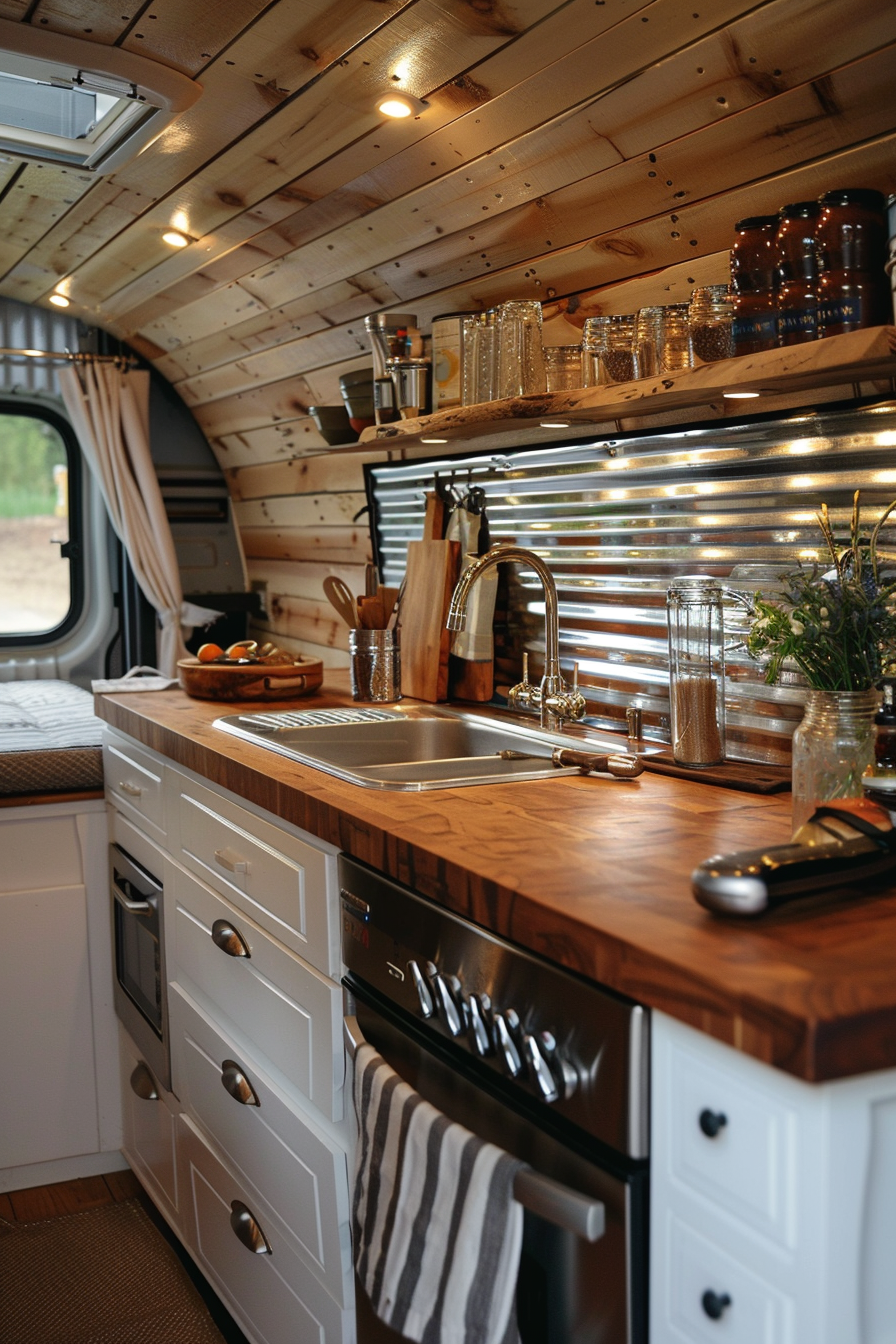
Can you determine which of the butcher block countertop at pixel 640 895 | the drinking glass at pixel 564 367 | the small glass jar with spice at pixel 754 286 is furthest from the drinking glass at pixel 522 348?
the butcher block countertop at pixel 640 895

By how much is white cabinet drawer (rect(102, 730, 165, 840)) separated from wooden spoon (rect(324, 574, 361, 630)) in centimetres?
60

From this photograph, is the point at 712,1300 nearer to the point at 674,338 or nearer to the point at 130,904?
the point at 674,338

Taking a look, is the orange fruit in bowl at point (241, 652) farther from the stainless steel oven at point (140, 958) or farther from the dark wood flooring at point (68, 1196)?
the dark wood flooring at point (68, 1196)

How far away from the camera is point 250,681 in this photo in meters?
2.70

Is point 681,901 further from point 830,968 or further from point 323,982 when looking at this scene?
point 323,982

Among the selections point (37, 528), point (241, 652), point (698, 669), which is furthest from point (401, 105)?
point (37, 528)

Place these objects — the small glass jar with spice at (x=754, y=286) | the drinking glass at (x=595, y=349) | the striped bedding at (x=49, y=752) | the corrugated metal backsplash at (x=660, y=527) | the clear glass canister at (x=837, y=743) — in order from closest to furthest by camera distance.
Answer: the clear glass canister at (x=837, y=743) < the small glass jar with spice at (x=754, y=286) < the corrugated metal backsplash at (x=660, y=527) < the drinking glass at (x=595, y=349) < the striped bedding at (x=49, y=752)

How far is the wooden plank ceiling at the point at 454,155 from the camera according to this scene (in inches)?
57.2

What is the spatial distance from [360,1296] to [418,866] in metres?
0.62

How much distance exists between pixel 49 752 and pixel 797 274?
2.01 m

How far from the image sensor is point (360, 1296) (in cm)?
151

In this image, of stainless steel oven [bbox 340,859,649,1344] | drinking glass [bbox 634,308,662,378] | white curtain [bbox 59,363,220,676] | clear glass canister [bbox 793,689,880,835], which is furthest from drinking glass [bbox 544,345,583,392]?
white curtain [bbox 59,363,220,676]

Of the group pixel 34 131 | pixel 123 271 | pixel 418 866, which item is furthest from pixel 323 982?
pixel 123 271

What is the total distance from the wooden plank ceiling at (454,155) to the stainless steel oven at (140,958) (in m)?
1.21
